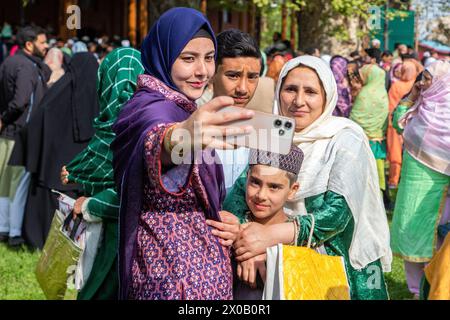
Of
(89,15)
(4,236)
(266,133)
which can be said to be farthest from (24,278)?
(89,15)

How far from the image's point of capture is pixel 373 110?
938 centimetres

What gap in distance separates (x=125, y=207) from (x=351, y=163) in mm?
938

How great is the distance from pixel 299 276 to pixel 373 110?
23.1 ft

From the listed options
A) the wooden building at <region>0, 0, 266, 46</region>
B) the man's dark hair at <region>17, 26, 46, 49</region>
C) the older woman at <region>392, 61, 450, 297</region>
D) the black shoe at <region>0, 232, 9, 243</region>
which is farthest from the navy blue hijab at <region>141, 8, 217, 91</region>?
the wooden building at <region>0, 0, 266, 46</region>

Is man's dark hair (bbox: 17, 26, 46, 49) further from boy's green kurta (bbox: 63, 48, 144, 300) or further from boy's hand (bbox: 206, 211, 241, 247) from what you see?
boy's hand (bbox: 206, 211, 241, 247)

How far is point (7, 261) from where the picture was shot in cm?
661

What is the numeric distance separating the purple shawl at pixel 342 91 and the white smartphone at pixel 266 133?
700cm

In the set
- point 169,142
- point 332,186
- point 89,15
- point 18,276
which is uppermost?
point 89,15

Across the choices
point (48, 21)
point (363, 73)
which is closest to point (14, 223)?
point (363, 73)

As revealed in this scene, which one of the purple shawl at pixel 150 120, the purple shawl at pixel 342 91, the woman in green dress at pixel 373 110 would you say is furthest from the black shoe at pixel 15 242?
the purple shawl at pixel 150 120

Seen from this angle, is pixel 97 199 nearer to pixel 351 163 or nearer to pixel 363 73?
pixel 351 163

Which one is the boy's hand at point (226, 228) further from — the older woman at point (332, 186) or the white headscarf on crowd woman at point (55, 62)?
the white headscarf on crowd woman at point (55, 62)

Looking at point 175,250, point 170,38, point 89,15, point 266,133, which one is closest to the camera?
point 266,133

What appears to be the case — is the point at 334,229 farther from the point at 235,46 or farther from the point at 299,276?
the point at 235,46
